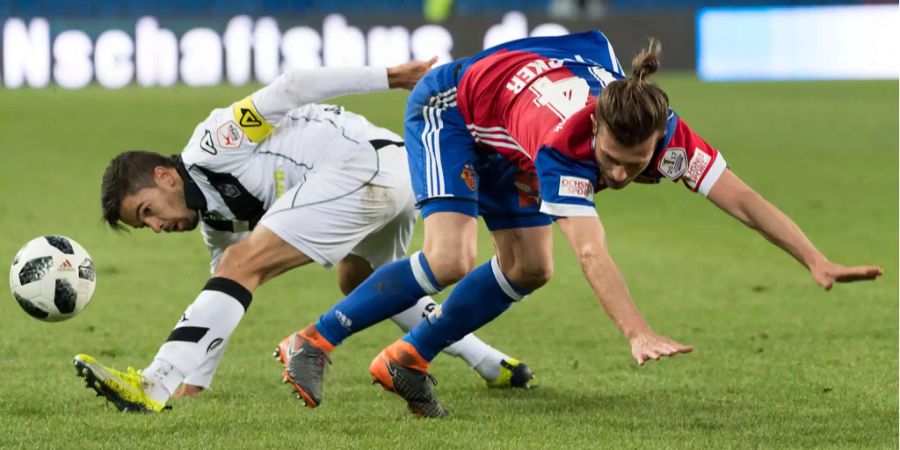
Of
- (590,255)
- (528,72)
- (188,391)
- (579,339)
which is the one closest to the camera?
(590,255)

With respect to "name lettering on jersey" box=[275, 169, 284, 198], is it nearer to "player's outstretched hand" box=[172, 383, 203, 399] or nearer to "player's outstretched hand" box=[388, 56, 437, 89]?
"player's outstretched hand" box=[388, 56, 437, 89]

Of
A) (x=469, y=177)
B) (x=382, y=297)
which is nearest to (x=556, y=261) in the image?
(x=382, y=297)

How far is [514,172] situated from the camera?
5.70 metres

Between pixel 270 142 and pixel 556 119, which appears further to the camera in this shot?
pixel 270 142

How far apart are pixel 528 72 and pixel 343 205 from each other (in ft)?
3.74

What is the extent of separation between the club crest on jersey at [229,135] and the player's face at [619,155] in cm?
192

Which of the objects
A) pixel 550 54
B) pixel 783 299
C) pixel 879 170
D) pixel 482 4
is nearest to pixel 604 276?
pixel 550 54

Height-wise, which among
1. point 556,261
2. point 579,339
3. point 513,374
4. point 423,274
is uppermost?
point 423,274

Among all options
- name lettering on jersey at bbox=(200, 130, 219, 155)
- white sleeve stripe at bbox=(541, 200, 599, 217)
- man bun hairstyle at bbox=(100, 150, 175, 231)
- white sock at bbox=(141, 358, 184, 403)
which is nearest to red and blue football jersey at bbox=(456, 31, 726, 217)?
white sleeve stripe at bbox=(541, 200, 599, 217)

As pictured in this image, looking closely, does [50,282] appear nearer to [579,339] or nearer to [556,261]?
[579,339]

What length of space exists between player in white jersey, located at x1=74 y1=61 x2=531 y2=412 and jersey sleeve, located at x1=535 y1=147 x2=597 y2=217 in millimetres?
1474

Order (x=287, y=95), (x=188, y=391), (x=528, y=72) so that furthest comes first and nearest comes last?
1. (x=188, y=391)
2. (x=287, y=95)
3. (x=528, y=72)

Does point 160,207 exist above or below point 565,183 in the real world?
below

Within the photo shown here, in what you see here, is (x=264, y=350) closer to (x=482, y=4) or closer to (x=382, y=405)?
(x=382, y=405)
